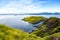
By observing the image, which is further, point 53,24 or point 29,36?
point 53,24

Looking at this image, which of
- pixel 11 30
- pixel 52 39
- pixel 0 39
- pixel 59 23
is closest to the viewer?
pixel 0 39

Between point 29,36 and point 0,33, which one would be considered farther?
point 29,36

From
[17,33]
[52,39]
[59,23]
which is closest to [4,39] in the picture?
[17,33]

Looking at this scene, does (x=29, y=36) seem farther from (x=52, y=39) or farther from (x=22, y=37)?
(x=52, y=39)

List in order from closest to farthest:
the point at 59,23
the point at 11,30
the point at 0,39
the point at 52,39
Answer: the point at 0,39, the point at 11,30, the point at 52,39, the point at 59,23

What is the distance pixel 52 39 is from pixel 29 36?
433 centimetres

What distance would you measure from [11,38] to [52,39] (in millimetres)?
6373

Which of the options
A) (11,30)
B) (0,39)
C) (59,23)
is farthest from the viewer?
(59,23)

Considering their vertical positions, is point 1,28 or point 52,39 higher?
point 1,28

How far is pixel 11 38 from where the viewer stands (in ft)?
57.4

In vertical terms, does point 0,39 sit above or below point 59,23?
above

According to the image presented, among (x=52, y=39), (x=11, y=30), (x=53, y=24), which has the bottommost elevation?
(x=53, y=24)

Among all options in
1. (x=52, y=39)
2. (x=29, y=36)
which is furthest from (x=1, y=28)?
(x=52, y=39)

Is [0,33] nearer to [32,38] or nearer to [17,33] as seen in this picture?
[17,33]
